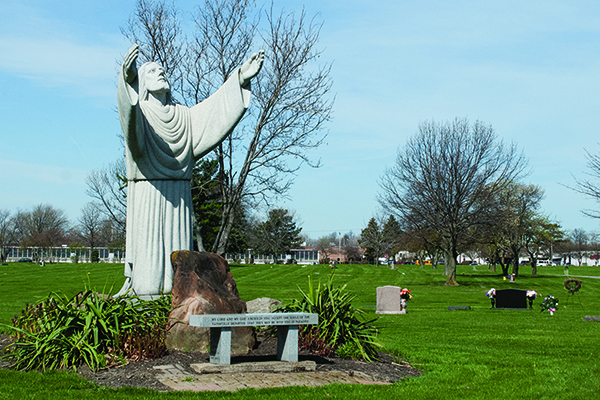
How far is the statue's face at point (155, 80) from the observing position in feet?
28.8

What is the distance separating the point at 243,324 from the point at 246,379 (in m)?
0.65

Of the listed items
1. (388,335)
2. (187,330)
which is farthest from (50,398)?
(388,335)

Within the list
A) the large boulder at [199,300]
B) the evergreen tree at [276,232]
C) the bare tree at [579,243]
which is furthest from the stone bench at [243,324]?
the bare tree at [579,243]

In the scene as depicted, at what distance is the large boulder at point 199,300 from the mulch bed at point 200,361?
166 mm

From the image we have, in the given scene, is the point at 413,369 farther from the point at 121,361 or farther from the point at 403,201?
the point at 403,201

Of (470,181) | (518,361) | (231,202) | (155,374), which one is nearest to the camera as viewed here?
(155,374)

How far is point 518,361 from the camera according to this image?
8.45 metres

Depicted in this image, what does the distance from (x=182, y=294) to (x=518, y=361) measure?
4.91 metres

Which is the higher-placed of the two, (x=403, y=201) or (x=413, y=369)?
(x=403, y=201)

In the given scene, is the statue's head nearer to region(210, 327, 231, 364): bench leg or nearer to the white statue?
the white statue

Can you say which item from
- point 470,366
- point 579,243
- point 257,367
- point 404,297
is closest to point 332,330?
point 257,367

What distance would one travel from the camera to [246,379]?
6324mm

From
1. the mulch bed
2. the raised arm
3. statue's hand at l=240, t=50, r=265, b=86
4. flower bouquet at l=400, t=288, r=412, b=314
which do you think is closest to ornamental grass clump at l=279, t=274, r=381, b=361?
the mulch bed

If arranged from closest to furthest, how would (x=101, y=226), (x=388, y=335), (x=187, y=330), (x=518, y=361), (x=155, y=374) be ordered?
(x=155, y=374) < (x=187, y=330) < (x=518, y=361) < (x=388, y=335) < (x=101, y=226)
